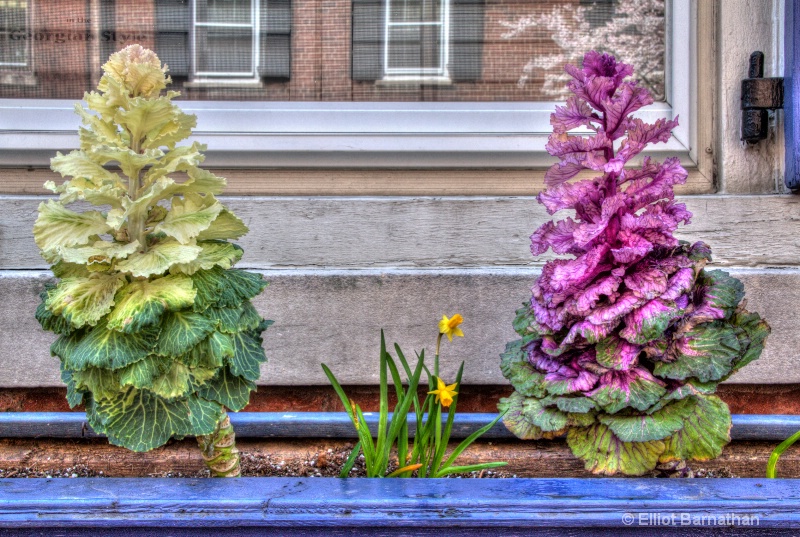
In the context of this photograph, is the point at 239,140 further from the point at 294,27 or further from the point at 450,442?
Result: the point at 450,442

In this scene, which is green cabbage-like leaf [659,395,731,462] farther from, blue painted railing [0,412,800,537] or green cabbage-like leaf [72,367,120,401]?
green cabbage-like leaf [72,367,120,401]

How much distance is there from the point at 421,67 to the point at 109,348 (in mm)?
1421

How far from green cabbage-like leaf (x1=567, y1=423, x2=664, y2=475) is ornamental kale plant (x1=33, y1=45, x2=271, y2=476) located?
750 mm

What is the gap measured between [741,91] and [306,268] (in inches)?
57.5

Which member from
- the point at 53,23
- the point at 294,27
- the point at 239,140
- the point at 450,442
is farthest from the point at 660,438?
the point at 53,23

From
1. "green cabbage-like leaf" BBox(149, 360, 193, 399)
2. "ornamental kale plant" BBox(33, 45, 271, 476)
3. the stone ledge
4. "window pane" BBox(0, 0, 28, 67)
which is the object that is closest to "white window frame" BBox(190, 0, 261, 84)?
"window pane" BBox(0, 0, 28, 67)

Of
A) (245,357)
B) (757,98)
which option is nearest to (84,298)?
(245,357)

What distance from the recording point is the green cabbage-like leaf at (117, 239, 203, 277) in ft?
3.84

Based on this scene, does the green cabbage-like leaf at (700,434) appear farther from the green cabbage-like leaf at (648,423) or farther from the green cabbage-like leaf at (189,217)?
the green cabbage-like leaf at (189,217)

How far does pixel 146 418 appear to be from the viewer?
4.04ft

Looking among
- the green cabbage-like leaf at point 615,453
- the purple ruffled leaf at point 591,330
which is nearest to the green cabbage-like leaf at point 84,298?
the purple ruffled leaf at point 591,330

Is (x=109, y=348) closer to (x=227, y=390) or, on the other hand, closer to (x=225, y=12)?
(x=227, y=390)

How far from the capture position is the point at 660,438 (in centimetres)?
132

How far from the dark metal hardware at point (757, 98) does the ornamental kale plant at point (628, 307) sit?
0.75m
